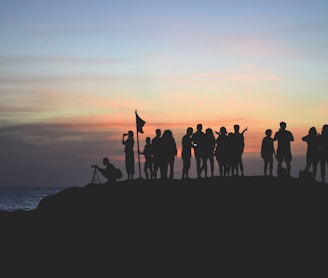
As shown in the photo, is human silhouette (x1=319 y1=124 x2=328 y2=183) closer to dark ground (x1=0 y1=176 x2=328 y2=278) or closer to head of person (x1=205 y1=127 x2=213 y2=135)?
dark ground (x1=0 y1=176 x2=328 y2=278)

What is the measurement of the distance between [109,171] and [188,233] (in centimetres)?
877

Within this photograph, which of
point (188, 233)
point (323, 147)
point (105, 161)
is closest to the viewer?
point (188, 233)

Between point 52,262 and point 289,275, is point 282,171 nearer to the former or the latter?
point 289,275

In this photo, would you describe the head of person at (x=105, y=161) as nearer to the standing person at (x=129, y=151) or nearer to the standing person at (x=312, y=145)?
the standing person at (x=129, y=151)

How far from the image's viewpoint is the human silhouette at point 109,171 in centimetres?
3928

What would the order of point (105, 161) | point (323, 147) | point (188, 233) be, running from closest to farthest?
point (188, 233), point (323, 147), point (105, 161)

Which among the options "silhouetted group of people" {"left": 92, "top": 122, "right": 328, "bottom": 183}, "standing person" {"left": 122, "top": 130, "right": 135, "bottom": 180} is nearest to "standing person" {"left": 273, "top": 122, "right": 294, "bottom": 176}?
"silhouetted group of people" {"left": 92, "top": 122, "right": 328, "bottom": 183}

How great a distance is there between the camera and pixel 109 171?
1553 inches

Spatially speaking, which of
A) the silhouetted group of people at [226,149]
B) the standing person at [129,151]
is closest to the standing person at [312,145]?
the silhouetted group of people at [226,149]

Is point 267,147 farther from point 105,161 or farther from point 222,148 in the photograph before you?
point 105,161

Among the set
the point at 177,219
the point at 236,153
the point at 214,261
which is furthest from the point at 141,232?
the point at 236,153

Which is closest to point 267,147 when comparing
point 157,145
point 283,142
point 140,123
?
point 283,142

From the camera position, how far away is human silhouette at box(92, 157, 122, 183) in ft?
129

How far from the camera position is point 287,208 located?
32.5 metres
